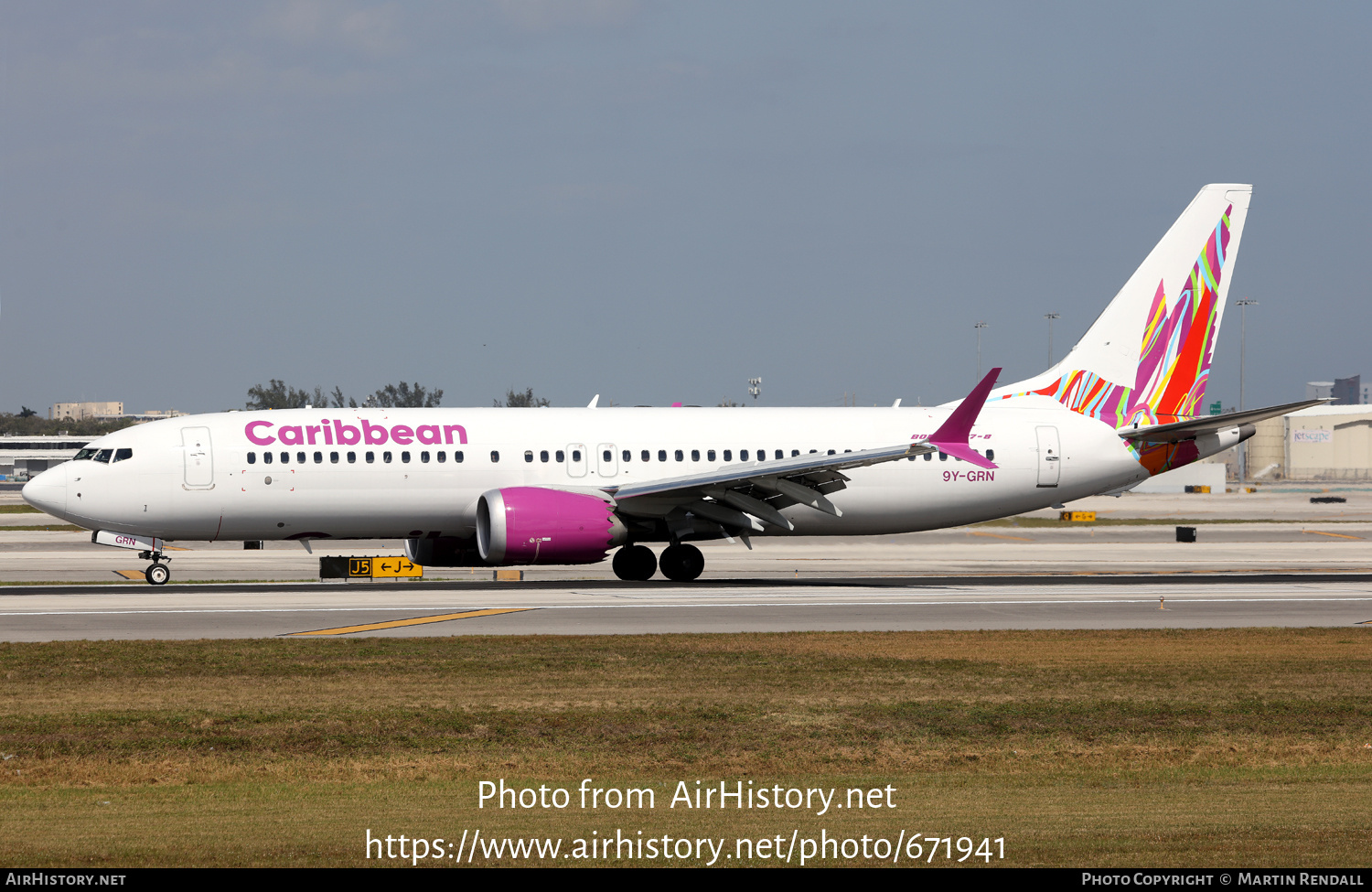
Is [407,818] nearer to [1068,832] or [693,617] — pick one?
[1068,832]

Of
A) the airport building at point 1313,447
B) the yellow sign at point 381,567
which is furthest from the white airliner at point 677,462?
the airport building at point 1313,447

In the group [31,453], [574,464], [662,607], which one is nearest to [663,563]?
[574,464]

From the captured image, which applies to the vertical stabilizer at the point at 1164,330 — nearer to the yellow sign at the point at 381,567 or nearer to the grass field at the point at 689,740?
the grass field at the point at 689,740

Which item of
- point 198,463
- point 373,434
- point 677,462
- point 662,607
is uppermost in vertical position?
point 373,434

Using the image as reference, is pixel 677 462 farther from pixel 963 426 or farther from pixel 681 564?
pixel 963 426

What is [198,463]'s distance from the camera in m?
32.9

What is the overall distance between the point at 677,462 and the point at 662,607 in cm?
773

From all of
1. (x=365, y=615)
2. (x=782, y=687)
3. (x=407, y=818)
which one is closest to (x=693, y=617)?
(x=365, y=615)

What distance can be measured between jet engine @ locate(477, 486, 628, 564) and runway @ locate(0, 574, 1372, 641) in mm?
918

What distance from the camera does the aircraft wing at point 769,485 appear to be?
31984 millimetres

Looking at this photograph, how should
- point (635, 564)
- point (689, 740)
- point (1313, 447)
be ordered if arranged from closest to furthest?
point (689, 740), point (635, 564), point (1313, 447)

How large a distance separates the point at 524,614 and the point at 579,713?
10.7 m

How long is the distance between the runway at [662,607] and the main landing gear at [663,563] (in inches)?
31.4

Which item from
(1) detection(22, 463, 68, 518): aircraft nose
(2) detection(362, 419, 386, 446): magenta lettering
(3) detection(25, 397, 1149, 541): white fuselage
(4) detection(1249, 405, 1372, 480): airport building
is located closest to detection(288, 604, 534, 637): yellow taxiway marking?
(3) detection(25, 397, 1149, 541): white fuselage
